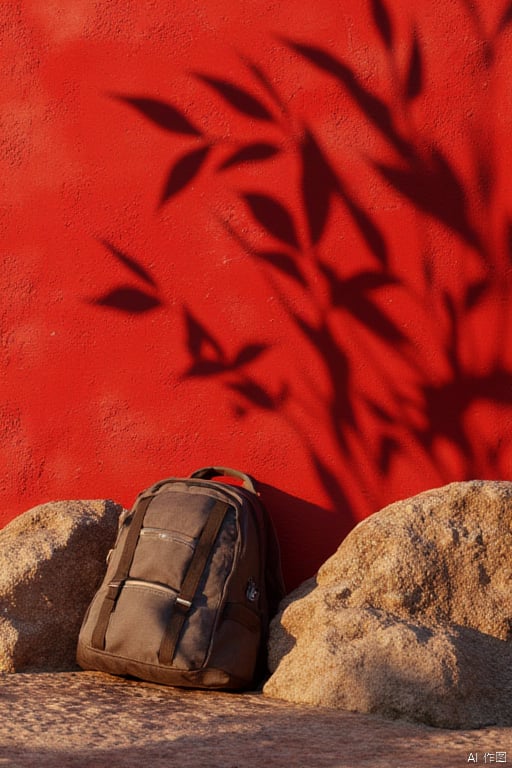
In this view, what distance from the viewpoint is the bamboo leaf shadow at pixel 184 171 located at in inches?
148

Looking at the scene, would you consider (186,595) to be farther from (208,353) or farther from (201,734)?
(208,353)

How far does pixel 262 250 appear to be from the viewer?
3756mm

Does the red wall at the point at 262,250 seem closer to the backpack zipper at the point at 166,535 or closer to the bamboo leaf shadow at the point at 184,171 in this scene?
the bamboo leaf shadow at the point at 184,171

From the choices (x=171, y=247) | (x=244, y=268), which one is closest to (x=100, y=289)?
(x=171, y=247)

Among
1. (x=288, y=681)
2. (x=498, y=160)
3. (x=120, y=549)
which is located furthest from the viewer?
(x=498, y=160)

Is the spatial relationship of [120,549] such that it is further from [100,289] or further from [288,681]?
[100,289]

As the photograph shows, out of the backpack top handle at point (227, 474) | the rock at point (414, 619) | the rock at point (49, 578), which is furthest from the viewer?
the backpack top handle at point (227, 474)

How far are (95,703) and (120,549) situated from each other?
0.61 metres

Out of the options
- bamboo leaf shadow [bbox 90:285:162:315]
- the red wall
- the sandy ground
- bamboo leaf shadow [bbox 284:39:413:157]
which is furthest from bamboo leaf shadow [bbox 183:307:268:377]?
the sandy ground

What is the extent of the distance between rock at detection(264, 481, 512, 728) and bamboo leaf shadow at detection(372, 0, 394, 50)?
1.65 m

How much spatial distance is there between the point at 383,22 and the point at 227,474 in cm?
177

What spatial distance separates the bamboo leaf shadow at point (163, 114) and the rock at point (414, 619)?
63.3 inches

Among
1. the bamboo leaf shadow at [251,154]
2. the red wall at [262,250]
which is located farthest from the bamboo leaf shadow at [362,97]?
the bamboo leaf shadow at [251,154]

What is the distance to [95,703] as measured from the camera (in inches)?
115
